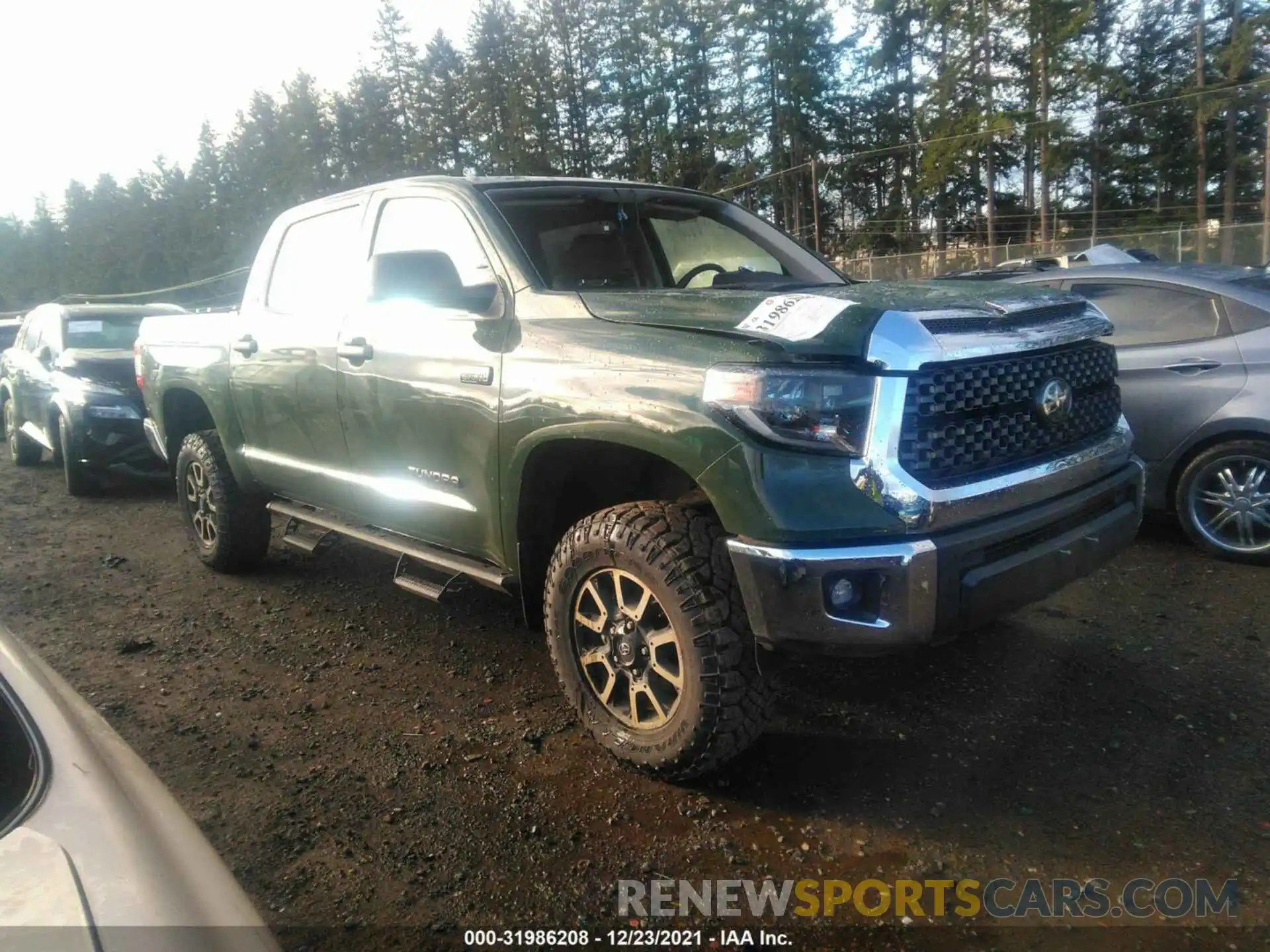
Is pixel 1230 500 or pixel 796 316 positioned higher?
pixel 796 316

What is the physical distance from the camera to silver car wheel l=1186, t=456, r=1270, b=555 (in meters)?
4.87

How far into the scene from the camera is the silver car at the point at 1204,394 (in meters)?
4.88

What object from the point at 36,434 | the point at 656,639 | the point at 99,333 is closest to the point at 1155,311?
the point at 656,639

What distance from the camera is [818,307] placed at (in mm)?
2697

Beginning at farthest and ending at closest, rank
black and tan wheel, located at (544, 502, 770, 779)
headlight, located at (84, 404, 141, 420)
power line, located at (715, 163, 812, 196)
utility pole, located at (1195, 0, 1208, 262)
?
power line, located at (715, 163, 812, 196) → utility pole, located at (1195, 0, 1208, 262) → headlight, located at (84, 404, 141, 420) → black and tan wheel, located at (544, 502, 770, 779)

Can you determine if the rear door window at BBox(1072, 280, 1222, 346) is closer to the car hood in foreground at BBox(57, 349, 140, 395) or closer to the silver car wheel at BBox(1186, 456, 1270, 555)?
the silver car wheel at BBox(1186, 456, 1270, 555)

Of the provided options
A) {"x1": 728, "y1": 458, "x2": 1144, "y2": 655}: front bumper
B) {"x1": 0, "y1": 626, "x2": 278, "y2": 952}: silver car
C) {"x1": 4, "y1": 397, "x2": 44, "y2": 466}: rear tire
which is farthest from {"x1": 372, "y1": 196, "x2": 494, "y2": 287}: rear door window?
{"x1": 4, "y1": 397, "x2": 44, "y2": 466}: rear tire

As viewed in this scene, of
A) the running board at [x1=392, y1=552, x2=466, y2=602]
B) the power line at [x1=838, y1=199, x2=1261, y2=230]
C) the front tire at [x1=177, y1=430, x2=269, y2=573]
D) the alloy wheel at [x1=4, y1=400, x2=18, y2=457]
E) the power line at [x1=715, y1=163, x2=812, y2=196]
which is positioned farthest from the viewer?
the power line at [x1=715, y1=163, x2=812, y2=196]

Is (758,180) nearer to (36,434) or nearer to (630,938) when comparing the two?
(36,434)

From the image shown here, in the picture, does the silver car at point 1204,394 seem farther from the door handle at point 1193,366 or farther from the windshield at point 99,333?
the windshield at point 99,333

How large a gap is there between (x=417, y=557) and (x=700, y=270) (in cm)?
184

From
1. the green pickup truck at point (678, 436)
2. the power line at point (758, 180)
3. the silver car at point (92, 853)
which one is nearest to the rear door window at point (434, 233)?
the green pickup truck at point (678, 436)

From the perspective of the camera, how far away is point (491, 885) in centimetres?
254

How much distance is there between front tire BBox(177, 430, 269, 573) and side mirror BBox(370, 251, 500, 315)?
8.18 ft
